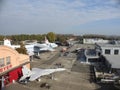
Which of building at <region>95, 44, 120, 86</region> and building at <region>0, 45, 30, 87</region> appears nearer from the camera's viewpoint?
building at <region>0, 45, 30, 87</region>

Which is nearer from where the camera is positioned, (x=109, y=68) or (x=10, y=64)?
(x=10, y=64)

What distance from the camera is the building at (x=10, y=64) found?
27.2m

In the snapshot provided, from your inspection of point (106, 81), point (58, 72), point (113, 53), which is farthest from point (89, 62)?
point (106, 81)

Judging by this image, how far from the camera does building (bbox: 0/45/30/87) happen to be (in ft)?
89.2

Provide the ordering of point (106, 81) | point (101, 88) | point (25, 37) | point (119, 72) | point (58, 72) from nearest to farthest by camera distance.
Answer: point (101, 88)
point (106, 81)
point (119, 72)
point (58, 72)
point (25, 37)

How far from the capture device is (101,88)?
27.6 meters

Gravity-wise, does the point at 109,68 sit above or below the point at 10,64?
below

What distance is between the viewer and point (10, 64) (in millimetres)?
29391

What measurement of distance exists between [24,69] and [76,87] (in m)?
9.30

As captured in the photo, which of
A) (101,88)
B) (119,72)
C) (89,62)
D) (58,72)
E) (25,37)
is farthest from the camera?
(25,37)

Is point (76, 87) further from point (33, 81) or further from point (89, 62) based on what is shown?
point (89, 62)

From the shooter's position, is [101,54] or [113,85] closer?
[113,85]

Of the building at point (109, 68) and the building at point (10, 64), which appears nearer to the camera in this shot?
the building at point (10, 64)

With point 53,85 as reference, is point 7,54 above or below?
above
